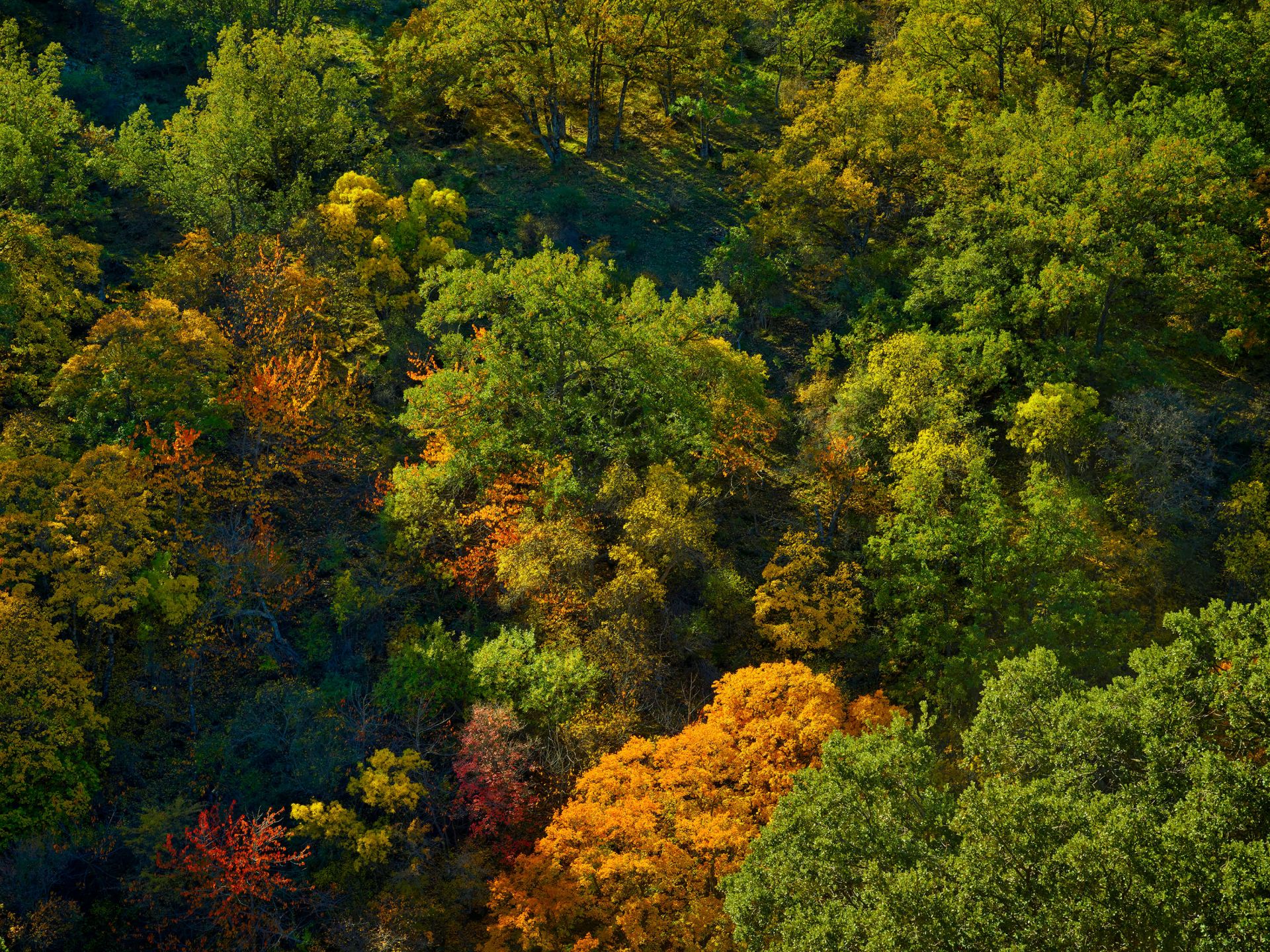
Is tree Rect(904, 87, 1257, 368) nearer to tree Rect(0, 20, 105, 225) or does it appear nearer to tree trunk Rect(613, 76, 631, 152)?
tree trunk Rect(613, 76, 631, 152)

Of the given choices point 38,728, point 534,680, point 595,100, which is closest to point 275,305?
point 38,728

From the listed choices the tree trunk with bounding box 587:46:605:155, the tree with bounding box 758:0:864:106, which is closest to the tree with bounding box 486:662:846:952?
the tree trunk with bounding box 587:46:605:155

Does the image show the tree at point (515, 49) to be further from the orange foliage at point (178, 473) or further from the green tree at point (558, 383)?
the orange foliage at point (178, 473)

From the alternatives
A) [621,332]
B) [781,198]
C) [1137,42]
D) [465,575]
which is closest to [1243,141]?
[1137,42]

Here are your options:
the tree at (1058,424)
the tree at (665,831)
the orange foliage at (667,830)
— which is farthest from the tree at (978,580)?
the tree at (665,831)

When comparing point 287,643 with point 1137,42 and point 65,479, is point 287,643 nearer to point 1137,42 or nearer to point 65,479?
point 65,479

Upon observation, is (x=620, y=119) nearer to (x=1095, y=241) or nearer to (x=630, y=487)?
(x=1095, y=241)
